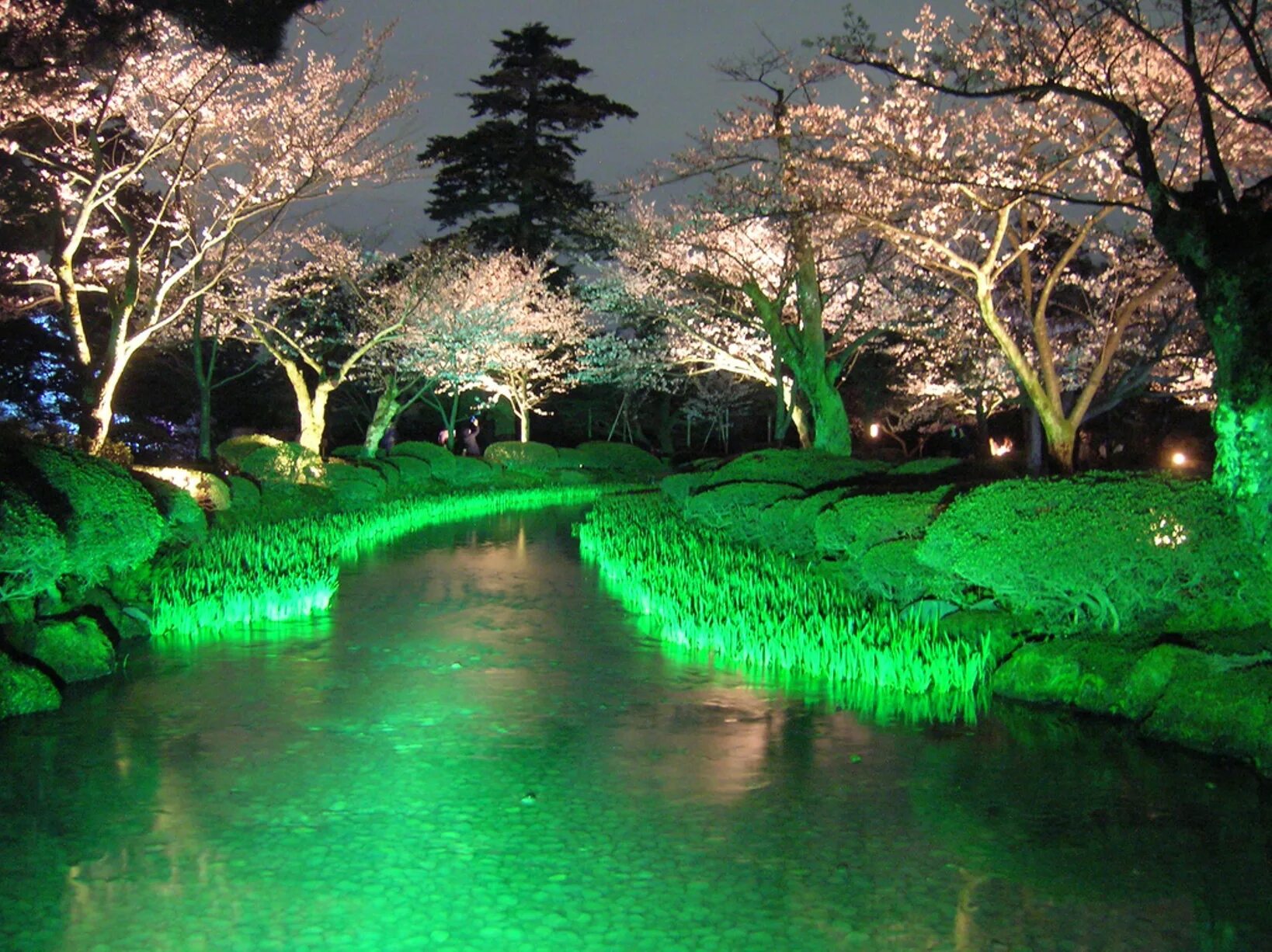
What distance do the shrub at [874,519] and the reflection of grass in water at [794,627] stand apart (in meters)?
0.44

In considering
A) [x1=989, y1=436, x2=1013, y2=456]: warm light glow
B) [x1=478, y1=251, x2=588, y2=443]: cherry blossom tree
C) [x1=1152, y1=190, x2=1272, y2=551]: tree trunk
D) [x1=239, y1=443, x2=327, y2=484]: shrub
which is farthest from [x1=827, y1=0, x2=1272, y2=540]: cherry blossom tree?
[x1=989, y1=436, x2=1013, y2=456]: warm light glow

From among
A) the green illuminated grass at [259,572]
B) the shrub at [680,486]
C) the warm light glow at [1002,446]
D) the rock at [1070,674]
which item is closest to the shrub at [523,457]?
the shrub at [680,486]

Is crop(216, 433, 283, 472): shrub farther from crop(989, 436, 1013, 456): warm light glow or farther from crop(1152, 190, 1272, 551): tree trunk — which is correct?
crop(989, 436, 1013, 456): warm light glow

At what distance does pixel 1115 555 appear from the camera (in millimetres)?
6602

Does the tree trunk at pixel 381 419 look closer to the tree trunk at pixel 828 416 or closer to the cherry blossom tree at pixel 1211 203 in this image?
the tree trunk at pixel 828 416

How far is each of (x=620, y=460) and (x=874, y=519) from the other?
2665 centimetres

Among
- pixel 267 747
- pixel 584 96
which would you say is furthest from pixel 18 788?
pixel 584 96

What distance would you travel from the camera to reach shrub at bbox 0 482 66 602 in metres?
6.43

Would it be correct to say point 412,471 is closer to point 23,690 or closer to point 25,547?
point 25,547

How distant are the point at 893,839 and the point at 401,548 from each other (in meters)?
11.7

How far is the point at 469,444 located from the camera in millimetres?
44031

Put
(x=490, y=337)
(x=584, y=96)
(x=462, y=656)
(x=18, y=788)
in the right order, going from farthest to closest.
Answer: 1. (x=584, y=96)
2. (x=490, y=337)
3. (x=462, y=656)
4. (x=18, y=788)

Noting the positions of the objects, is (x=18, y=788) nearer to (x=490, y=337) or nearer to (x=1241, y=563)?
(x=1241, y=563)

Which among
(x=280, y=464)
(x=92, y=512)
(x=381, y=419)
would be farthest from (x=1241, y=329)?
(x=381, y=419)
